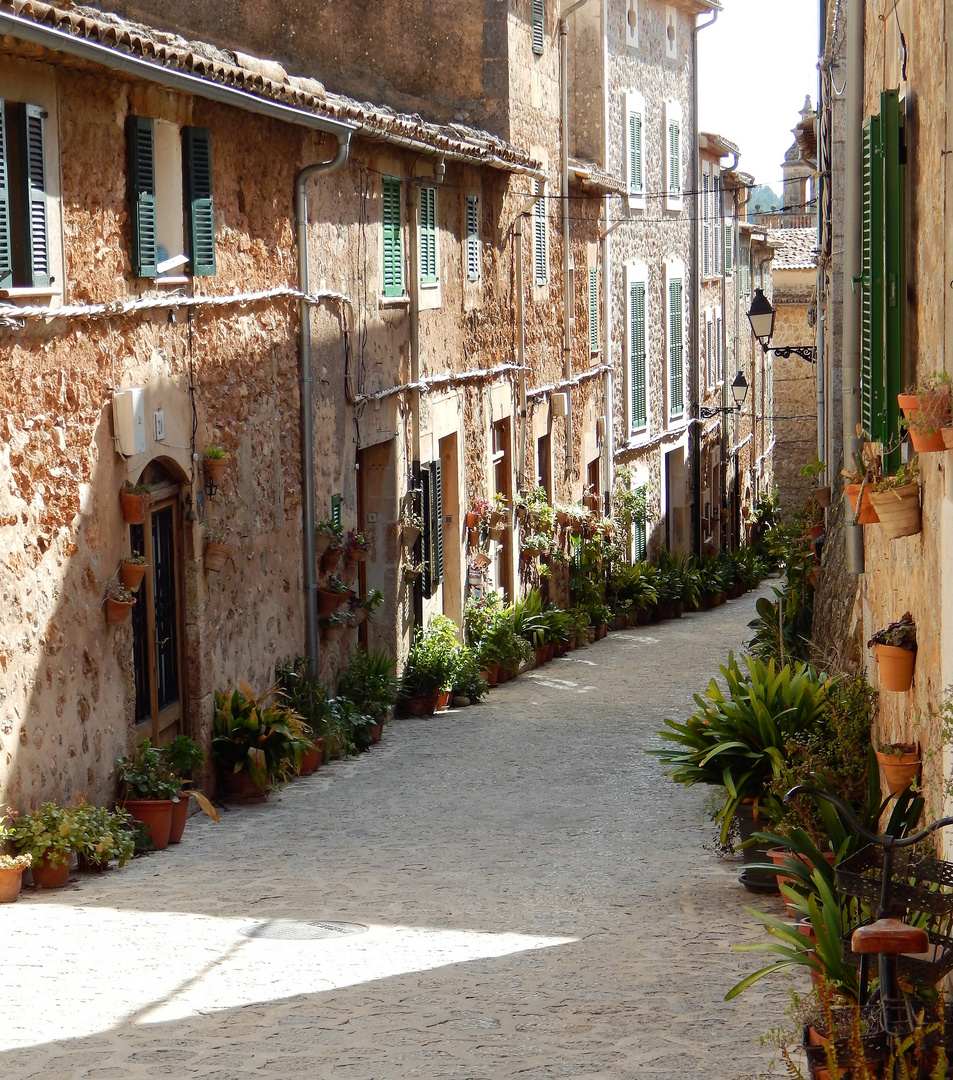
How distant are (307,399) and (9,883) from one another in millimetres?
5445

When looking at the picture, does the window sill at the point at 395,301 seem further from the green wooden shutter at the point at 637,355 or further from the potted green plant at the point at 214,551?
the green wooden shutter at the point at 637,355

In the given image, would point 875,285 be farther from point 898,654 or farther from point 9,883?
point 9,883

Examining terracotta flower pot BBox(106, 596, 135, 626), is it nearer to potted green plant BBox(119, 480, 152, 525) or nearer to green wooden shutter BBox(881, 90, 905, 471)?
potted green plant BBox(119, 480, 152, 525)

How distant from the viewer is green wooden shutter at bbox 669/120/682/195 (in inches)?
1018

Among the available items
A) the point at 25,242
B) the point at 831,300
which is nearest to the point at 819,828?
the point at 25,242

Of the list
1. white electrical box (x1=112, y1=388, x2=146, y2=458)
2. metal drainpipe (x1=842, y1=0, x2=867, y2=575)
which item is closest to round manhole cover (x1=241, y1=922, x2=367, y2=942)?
white electrical box (x1=112, y1=388, x2=146, y2=458)

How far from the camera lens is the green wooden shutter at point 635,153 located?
2322cm

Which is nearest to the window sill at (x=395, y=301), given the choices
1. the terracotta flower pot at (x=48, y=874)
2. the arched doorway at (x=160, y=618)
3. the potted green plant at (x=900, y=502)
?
the arched doorway at (x=160, y=618)

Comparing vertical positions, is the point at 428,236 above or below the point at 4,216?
above

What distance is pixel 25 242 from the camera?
7.45m

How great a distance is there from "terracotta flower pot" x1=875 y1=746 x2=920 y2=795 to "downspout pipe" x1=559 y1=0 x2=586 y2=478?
13873mm

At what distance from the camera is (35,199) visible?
7.56 meters

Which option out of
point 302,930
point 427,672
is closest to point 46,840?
point 302,930

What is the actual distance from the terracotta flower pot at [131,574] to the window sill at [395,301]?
5.36 m
